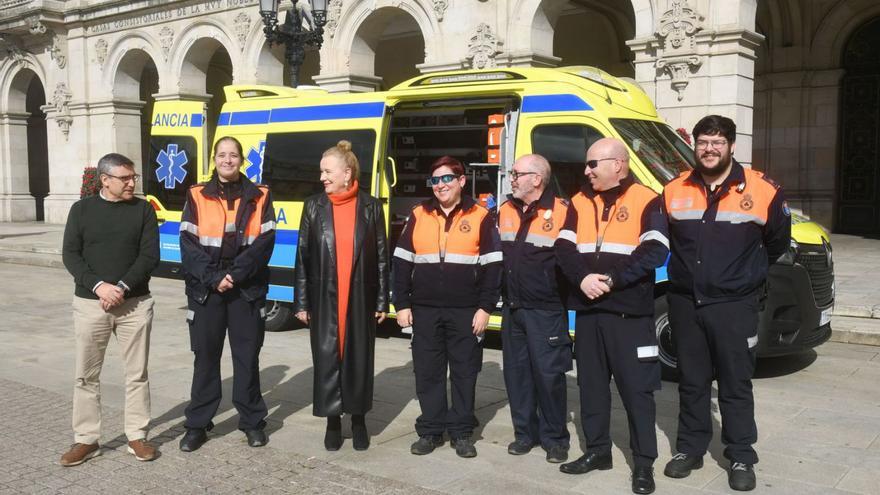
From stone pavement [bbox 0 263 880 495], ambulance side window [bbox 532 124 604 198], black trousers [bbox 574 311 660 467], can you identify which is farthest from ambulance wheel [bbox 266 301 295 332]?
black trousers [bbox 574 311 660 467]

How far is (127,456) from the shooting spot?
203 inches

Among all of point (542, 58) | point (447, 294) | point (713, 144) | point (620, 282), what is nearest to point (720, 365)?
point (620, 282)

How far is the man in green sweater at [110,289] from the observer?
4.95m

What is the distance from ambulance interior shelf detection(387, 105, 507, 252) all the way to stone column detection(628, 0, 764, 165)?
4972mm

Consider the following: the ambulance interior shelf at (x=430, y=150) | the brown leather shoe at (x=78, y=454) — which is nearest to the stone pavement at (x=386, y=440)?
the brown leather shoe at (x=78, y=454)

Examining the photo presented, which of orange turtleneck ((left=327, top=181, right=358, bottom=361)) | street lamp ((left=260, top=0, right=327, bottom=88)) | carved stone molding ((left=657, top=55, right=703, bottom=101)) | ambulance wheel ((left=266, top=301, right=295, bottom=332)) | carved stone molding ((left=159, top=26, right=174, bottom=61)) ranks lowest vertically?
ambulance wheel ((left=266, top=301, right=295, bottom=332))

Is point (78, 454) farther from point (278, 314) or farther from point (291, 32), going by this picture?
point (291, 32)

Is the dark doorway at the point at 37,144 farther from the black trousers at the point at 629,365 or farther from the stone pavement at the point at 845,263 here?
the black trousers at the point at 629,365

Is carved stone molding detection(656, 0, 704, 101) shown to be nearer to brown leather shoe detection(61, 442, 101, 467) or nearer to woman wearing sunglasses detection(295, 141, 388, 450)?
woman wearing sunglasses detection(295, 141, 388, 450)

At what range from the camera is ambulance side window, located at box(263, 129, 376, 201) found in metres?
8.80

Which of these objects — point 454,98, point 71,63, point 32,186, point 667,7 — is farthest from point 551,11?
point 32,186

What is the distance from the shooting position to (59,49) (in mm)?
26141

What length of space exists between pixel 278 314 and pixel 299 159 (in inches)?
70.7

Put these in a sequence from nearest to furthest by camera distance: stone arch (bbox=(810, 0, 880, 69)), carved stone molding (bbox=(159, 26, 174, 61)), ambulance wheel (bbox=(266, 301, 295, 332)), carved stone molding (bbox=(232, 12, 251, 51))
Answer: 1. ambulance wheel (bbox=(266, 301, 295, 332))
2. stone arch (bbox=(810, 0, 880, 69))
3. carved stone molding (bbox=(232, 12, 251, 51))
4. carved stone molding (bbox=(159, 26, 174, 61))
